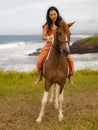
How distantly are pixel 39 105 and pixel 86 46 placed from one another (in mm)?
33051

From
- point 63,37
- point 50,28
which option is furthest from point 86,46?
point 63,37

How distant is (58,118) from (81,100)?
2.04 m

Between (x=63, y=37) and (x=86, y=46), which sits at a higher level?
(x=63, y=37)

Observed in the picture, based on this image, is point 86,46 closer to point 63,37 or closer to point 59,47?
point 59,47

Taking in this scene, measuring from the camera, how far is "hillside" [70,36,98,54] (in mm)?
39969

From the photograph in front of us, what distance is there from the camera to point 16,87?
11023 mm

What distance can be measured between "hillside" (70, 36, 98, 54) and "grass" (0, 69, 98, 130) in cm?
2703

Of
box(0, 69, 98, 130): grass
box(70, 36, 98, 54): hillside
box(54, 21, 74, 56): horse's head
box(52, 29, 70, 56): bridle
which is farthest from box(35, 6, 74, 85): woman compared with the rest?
box(70, 36, 98, 54): hillside

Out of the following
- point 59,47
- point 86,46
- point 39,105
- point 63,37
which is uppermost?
point 63,37

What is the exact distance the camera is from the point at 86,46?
41.1 m

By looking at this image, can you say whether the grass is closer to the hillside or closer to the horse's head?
the horse's head

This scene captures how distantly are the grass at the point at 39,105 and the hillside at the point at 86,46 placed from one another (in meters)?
27.0

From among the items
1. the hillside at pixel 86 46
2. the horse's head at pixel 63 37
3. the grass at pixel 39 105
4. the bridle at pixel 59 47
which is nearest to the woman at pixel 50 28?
the bridle at pixel 59 47

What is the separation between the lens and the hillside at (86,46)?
3997cm
